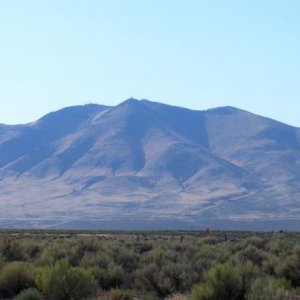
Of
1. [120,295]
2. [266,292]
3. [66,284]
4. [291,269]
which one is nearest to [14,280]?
[120,295]

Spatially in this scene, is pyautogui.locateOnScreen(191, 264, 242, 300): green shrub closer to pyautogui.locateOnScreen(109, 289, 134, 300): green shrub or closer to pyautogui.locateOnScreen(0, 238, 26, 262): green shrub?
pyautogui.locateOnScreen(109, 289, 134, 300): green shrub

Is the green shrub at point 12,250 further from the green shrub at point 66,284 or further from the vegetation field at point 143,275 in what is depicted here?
the green shrub at point 66,284

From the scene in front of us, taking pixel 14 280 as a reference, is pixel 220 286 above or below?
above

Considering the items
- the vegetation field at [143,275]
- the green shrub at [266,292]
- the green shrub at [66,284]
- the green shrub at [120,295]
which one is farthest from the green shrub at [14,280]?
the green shrub at [266,292]

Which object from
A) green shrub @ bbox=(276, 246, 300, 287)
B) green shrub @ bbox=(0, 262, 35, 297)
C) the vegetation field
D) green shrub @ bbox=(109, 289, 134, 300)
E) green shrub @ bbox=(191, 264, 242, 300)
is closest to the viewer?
green shrub @ bbox=(191, 264, 242, 300)

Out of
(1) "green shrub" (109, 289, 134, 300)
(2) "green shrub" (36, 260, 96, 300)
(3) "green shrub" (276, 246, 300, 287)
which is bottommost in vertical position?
(1) "green shrub" (109, 289, 134, 300)

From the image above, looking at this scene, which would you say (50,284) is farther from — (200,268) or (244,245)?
(244,245)

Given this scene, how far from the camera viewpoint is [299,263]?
933 inches

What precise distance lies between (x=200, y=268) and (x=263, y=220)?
171198 millimetres

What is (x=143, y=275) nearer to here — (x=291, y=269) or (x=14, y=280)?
(x=14, y=280)

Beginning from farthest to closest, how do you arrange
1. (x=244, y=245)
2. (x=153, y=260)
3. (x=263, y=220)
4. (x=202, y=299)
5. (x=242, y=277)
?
(x=263, y=220)
(x=244, y=245)
(x=153, y=260)
(x=242, y=277)
(x=202, y=299)

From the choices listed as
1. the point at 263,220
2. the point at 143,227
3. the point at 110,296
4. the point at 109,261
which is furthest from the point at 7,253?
the point at 263,220

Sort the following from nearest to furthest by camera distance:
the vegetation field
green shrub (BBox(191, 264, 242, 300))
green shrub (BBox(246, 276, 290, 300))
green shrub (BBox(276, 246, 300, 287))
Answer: green shrub (BBox(246, 276, 290, 300)) < green shrub (BBox(191, 264, 242, 300)) < the vegetation field < green shrub (BBox(276, 246, 300, 287))

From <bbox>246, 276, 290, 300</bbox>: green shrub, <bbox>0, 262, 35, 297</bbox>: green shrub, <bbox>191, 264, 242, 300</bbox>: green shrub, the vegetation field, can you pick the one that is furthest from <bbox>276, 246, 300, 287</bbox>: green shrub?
<bbox>0, 262, 35, 297</bbox>: green shrub
